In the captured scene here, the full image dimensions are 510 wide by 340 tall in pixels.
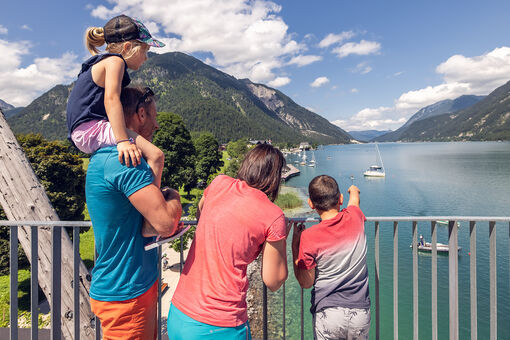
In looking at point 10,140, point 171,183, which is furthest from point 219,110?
point 10,140

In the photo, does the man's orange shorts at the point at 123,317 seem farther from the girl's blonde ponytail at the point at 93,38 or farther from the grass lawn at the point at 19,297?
the grass lawn at the point at 19,297

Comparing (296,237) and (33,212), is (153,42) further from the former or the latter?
(33,212)

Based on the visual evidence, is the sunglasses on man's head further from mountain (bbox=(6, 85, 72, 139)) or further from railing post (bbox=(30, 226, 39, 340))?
mountain (bbox=(6, 85, 72, 139))

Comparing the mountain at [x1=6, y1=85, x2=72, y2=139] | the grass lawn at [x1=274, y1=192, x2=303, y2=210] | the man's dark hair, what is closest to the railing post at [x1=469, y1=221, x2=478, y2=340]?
the man's dark hair

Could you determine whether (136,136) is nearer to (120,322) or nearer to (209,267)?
(209,267)

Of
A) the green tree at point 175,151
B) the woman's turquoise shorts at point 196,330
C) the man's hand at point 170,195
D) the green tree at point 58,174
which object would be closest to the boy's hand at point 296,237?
the woman's turquoise shorts at point 196,330

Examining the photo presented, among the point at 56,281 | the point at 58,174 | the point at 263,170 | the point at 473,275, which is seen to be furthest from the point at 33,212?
the point at 58,174

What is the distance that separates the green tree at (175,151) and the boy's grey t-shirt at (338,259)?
94.9 feet

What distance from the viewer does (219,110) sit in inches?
7623

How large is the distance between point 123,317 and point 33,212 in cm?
164

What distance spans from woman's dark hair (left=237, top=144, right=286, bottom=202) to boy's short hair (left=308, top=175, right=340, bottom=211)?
681 millimetres

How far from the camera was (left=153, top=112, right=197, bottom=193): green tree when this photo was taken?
99.7ft

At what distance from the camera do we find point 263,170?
1708 millimetres

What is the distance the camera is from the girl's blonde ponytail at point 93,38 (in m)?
1.89
